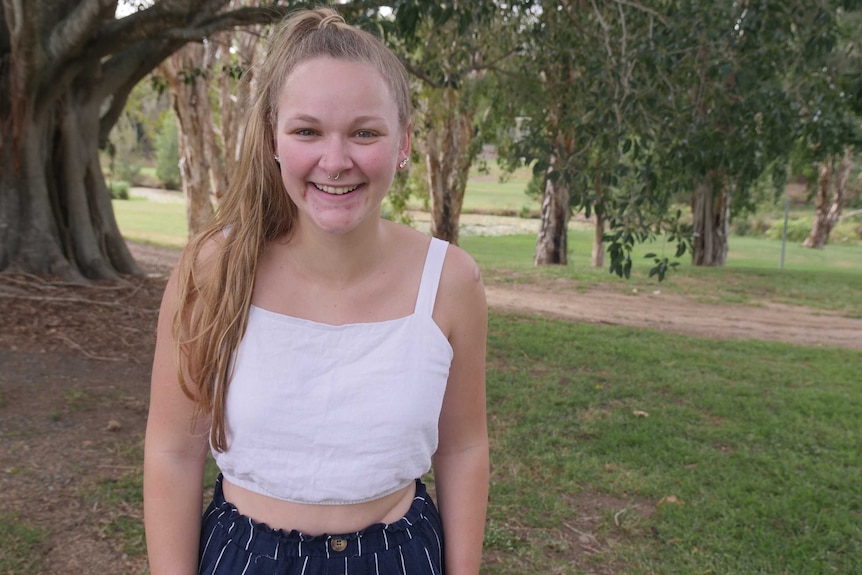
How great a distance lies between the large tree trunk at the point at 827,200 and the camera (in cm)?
2765

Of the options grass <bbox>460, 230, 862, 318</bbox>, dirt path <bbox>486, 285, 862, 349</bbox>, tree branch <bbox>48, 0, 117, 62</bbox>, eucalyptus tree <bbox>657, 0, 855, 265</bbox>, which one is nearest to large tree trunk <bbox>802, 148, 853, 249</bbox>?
grass <bbox>460, 230, 862, 318</bbox>

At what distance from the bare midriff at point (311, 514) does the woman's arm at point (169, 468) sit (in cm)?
12

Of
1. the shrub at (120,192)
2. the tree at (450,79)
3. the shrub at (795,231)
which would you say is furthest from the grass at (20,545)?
the shrub at (120,192)

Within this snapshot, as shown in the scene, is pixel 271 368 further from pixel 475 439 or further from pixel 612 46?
pixel 612 46

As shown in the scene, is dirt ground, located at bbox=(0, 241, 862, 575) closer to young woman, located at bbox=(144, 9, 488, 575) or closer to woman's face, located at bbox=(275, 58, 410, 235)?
young woman, located at bbox=(144, 9, 488, 575)

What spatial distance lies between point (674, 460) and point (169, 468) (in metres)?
3.89

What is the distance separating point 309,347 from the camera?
4.87 ft

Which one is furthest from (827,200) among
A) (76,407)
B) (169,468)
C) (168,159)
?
(168,159)

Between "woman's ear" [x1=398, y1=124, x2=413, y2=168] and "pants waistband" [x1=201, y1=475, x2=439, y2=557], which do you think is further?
Result: "woman's ear" [x1=398, y1=124, x2=413, y2=168]

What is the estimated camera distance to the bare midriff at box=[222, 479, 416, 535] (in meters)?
1.50

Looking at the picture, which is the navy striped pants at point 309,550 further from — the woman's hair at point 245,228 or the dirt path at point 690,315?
the dirt path at point 690,315

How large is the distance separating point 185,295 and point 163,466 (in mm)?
337

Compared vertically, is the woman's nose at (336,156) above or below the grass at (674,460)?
above

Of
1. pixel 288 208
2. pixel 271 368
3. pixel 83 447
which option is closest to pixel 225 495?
pixel 271 368
